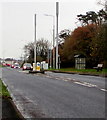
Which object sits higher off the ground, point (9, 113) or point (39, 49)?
point (39, 49)

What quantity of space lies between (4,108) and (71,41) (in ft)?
248

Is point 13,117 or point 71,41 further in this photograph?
point 71,41

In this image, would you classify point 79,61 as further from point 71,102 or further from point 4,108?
point 4,108

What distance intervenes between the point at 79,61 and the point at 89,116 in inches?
1988

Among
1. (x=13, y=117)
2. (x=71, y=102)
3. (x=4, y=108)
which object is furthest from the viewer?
(x=71, y=102)

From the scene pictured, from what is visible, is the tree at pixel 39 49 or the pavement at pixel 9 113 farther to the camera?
the tree at pixel 39 49

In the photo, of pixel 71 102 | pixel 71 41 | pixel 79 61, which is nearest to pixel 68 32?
pixel 71 41

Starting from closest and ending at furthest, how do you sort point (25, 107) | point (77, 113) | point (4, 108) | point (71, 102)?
point (4, 108) < point (77, 113) < point (25, 107) < point (71, 102)

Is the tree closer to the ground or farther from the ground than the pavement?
farther from the ground

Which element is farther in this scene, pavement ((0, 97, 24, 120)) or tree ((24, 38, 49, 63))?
tree ((24, 38, 49, 63))

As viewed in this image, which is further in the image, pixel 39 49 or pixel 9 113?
pixel 39 49

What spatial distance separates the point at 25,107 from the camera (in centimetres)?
1177

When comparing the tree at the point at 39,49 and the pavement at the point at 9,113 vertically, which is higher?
the tree at the point at 39,49

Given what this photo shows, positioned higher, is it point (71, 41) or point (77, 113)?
point (71, 41)
